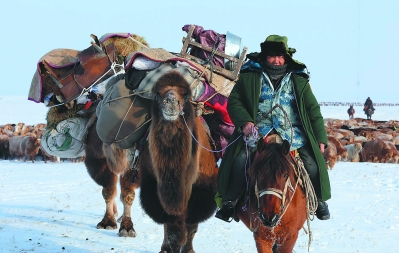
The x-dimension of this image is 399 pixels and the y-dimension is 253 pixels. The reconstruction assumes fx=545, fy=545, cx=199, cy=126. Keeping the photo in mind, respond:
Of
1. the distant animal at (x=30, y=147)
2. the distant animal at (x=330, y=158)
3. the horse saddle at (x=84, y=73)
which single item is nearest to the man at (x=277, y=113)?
the horse saddle at (x=84, y=73)

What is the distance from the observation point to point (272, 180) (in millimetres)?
4551

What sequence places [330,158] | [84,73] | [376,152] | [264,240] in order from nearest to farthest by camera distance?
[264,240] < [84,73] < [330,158] < [376,152]

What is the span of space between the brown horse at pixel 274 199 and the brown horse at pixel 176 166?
42.7 inches

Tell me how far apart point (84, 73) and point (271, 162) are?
5395mm

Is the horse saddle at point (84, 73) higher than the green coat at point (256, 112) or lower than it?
higher

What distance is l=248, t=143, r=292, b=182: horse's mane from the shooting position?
457 centimetres

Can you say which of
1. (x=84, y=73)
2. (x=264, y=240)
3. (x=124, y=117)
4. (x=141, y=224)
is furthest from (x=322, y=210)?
(x=84, y=73)

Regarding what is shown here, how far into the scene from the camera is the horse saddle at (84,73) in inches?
360

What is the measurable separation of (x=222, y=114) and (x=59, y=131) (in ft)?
11.5

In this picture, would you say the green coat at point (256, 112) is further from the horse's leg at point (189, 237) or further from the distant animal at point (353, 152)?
the distant animal at point (353, 152)

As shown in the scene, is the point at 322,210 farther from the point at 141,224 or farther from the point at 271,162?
the point at 141,224

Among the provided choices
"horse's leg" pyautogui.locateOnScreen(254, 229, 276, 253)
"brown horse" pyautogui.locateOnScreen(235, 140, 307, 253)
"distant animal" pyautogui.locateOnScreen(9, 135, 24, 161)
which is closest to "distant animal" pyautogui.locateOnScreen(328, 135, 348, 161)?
"distant animal" pyautogui.locateOnScreen(9, 135, 24, 161)

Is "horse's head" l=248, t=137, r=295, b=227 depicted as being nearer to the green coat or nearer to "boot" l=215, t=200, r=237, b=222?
the green coat

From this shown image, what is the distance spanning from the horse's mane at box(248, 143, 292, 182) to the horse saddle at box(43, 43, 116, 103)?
16.4 feet
